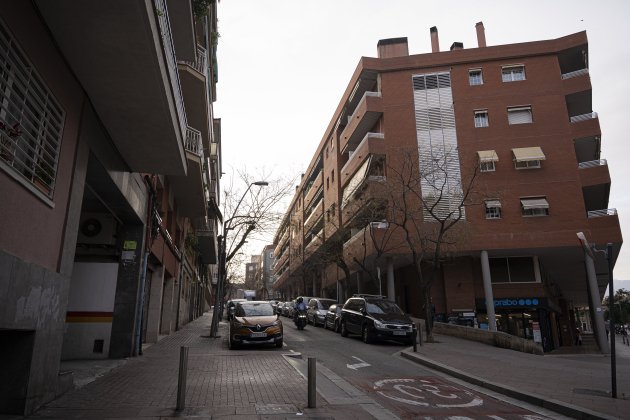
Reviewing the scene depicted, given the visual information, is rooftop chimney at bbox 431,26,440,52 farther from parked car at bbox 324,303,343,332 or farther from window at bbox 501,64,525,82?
parked car at bbox 324,303,343,332

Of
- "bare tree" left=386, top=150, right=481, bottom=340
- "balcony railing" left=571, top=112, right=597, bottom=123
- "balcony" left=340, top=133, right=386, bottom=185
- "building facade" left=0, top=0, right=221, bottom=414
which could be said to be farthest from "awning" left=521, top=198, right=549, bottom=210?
"building facade" left=0, top=0, right=221, bottom=414

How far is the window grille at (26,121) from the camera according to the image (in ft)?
17.1

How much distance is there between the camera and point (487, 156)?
1085 inches

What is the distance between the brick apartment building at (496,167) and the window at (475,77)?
0.09m

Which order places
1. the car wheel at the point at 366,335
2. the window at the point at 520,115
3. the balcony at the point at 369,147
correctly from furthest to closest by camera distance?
the balcony at the point at 369,147, the window at the point at 520,115, the car wheel at the point at 366,335

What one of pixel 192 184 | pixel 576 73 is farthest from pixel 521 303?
pixel 192 184

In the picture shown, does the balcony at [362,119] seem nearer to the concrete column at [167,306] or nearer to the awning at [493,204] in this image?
the awning at [493,204]

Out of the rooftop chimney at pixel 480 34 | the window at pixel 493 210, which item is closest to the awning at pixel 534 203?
the window at pixel 493 210

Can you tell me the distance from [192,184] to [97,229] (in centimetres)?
621

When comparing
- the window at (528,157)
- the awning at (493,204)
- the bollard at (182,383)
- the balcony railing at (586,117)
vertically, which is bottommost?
the bollard at (182,383)

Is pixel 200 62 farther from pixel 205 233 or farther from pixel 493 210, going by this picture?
pixel 493 210

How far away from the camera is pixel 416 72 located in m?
30.5

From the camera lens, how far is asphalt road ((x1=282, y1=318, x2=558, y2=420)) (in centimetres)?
701

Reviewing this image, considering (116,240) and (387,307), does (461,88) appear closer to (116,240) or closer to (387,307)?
(387,307)
